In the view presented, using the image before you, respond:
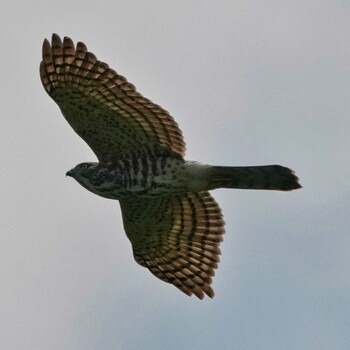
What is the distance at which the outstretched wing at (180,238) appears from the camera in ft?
66.5

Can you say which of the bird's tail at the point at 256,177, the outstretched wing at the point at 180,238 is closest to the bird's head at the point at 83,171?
the outstretched wing at the point at 180,238

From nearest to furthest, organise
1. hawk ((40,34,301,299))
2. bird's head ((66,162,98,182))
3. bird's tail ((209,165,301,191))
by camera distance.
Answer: bird's tail ((209,165,301,191)) < hawk ((40,34,301,299)) < bird's head ((66,162,98,182))

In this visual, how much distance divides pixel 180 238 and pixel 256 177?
2469 millimetres

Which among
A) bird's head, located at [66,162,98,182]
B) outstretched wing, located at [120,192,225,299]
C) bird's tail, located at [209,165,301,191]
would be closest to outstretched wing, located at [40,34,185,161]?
bird's head, located at [66,162,98,182]

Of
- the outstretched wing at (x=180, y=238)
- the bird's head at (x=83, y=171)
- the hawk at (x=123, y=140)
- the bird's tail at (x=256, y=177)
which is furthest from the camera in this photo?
the outstretched wing at (x=180, y=238)

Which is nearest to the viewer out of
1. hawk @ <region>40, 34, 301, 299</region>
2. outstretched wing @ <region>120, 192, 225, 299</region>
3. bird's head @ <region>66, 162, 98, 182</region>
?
hawk @ <region>40, 34, 301, 299</region>

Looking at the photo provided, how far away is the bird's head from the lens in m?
19.4

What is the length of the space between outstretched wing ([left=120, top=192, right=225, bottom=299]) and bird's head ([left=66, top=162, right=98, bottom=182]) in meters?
0.97

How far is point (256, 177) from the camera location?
1889cm

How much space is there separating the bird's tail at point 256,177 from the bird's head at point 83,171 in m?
1.80

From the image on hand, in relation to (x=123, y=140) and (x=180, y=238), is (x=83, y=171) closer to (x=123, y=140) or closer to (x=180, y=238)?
(x=123, y=140)

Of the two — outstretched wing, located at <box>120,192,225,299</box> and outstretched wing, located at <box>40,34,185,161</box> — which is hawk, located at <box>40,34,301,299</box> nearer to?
outstretched wing, located at <box>40,34,185,161</box>

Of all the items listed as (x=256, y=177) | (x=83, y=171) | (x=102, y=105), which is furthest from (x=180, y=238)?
(x=102, y=105)

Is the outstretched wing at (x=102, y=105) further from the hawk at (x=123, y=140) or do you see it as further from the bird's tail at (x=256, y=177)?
the bird's tail at (x=256, y=177)
